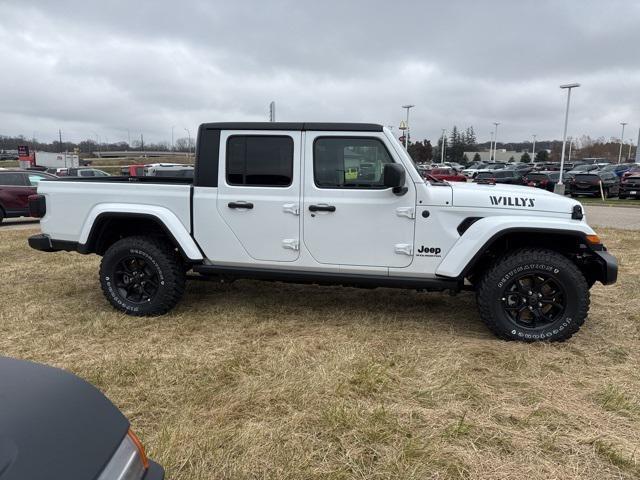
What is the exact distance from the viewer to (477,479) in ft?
7.59

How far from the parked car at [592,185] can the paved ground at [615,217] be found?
477 cm

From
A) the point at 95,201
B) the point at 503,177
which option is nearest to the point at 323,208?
the point at 95,201

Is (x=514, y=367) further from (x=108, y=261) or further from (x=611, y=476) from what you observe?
(x=108, y=261)

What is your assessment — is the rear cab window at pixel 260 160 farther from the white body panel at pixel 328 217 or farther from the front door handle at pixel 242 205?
the front door handle at pixel 242 205

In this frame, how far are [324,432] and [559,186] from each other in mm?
21677

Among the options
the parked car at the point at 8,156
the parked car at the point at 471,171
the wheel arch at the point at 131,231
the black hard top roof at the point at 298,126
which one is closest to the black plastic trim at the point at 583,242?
the black hard top roof at the point at 298,126

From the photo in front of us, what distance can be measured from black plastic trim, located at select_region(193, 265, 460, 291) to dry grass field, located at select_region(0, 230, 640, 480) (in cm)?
45

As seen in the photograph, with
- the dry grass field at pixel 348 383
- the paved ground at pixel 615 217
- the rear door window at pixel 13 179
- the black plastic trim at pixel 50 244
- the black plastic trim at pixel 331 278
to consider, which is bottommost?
the dry grass field at pixel 348 383

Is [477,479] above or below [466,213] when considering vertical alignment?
below

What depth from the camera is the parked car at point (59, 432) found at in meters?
1.29

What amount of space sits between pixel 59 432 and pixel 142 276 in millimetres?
3365

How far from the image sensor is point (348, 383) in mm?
3225

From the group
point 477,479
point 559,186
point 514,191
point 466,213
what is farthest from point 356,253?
point 559,186

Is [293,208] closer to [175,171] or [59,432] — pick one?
[59,432]
